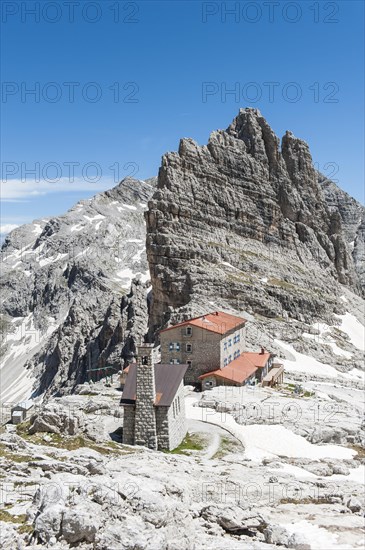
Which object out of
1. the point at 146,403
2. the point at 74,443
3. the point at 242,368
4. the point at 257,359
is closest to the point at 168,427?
the point at 146,403

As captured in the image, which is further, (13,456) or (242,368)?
(242,368)

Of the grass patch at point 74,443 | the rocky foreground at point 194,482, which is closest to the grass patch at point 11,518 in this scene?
the rocky foreground at point 194,482

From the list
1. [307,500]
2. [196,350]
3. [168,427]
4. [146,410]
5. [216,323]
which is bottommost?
[307,500]

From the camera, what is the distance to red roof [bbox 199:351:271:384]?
66.9 meters

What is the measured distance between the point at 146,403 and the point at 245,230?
358ft

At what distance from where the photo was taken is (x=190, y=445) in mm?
43250

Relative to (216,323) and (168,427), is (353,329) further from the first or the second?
(168,427)

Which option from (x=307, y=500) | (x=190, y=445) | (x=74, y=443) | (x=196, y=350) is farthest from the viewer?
(x=196, y=350)

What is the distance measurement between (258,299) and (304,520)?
98153mm

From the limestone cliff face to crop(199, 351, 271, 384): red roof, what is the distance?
116 feet

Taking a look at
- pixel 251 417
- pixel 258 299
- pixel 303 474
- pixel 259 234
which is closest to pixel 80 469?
pixel 303 474

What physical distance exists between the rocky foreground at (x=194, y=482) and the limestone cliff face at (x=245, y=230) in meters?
64.2

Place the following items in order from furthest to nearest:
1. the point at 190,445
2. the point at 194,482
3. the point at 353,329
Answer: the point at 353,329
the point at 190,445
the point at 194,482

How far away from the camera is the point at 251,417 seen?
51938mm
